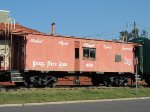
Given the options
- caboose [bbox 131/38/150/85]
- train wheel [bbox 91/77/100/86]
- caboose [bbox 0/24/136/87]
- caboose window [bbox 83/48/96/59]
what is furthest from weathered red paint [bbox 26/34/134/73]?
train wheel [bbox 91/77/100/86]

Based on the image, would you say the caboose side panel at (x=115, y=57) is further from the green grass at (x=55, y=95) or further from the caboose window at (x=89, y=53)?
the green grass at (x=55, y=95)

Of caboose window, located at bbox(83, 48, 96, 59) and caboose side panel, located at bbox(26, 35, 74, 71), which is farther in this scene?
caboose window, located at bbox(83, 48, 96, 59)

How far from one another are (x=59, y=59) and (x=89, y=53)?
8.76 ft

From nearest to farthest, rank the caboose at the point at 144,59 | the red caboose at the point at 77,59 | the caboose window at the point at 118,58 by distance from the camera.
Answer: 1. the red caboose at the point at 77,59
2. the caboose window at the point at 118,58
3. the caboose at the point at 144,59

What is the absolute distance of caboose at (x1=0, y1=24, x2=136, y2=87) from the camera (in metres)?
25.1

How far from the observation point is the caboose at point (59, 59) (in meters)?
25.1

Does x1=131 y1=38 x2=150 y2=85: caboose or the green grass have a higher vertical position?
x1=131 y1=38 x2=150 y2=85: caboose

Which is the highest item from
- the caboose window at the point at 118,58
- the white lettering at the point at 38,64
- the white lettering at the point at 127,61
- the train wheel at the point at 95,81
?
the caboose window at the point at 118,58

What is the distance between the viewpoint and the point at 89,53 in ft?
94.0

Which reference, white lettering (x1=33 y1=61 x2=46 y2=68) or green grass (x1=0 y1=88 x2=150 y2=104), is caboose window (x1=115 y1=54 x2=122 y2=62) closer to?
green grass (x1=0 y1=88 x2=150 y2=104)

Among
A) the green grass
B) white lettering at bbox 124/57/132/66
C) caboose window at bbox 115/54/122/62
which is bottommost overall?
the green grass

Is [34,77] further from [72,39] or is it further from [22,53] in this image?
[72,39]

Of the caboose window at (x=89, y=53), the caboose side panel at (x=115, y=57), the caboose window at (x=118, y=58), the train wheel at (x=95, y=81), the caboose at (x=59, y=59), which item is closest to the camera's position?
the caboose at (x=59, y=59)

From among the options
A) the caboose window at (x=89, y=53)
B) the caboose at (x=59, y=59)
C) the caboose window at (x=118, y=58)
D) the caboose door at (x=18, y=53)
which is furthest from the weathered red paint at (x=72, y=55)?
the caboose door at (x=18, y=53)
